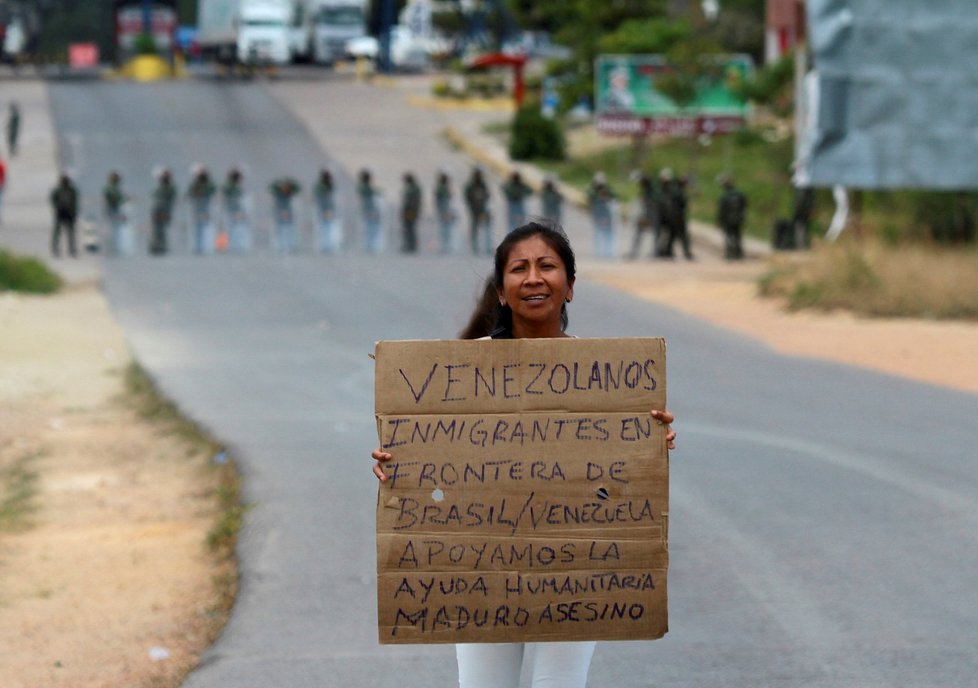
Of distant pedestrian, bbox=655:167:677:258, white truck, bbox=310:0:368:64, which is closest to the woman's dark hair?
distant pedestrian, bbox=655:167:677:258

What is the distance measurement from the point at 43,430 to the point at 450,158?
4091 centimetres

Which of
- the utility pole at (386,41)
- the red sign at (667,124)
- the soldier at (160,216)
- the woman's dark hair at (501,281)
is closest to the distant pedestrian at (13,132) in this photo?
the red sign at (667,124)

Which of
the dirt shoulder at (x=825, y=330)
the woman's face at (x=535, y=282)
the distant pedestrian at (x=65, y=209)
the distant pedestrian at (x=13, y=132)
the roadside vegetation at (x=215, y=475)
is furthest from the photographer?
the distant pedestrian at (x=13, y=132)

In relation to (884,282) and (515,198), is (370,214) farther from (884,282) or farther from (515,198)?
(884,282)

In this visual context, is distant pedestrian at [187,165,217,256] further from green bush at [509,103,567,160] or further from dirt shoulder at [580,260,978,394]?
green bush at [509,103,567,160]

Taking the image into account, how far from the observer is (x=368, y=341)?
20.0 metres

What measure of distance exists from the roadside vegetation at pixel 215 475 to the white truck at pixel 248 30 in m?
57.5

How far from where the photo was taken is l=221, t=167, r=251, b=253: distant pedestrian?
115 feet

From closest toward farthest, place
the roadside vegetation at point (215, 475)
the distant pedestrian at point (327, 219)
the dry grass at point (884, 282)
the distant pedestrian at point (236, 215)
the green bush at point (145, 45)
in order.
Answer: the roadside vegetation at point (215, 475), the dry grass at point (884, 282), the distant pedestrian at point (236, 215), the distant pedestrian at point (327, 219), the green bush at point (145, 45)

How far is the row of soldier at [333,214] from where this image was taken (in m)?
34.4

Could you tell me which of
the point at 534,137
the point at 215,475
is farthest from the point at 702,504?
the point at 534,137

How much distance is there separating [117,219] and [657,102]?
54.5ft

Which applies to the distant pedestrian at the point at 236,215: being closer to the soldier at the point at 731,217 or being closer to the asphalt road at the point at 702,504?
the soldier at the point at 731,217

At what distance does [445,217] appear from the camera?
36156 mm
